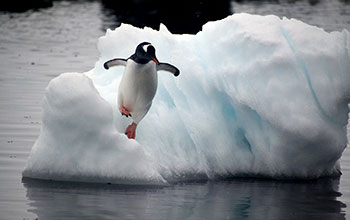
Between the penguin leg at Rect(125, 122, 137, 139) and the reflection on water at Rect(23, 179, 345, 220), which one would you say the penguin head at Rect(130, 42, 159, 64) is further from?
the reflection on water at Rect(23, 179, 345, 220)

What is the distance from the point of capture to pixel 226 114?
1166cm

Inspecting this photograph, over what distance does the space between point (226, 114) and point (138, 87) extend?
1.34m

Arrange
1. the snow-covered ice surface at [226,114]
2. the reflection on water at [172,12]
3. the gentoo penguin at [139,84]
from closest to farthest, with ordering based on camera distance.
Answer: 1. the snow-covered ice surface at [226,114]
2. the gentoo penguin at [139,84]
3. the reflection on water at [172,12]

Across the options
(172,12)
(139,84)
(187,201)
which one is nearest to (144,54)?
(139,84)

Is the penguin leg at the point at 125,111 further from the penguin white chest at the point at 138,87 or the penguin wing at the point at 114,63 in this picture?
the penguin wing at the point at 114,63

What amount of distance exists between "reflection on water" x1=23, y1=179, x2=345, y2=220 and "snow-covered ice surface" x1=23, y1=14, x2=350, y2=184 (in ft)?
1.08

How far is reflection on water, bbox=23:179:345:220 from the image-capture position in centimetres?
945

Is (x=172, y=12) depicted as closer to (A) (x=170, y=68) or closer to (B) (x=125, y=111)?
(A) (x=170, y=68)

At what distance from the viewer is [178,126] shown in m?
11.4

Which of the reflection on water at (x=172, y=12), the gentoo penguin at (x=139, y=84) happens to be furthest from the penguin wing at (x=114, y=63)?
the reflection on water at (x=172, y=12)

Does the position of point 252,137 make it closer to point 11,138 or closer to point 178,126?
point 178,126

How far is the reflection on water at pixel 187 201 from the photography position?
9453 millimetres

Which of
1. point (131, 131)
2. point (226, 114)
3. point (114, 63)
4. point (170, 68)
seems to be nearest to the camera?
point (131, 131)

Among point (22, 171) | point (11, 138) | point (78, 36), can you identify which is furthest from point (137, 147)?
point (78, 36)
